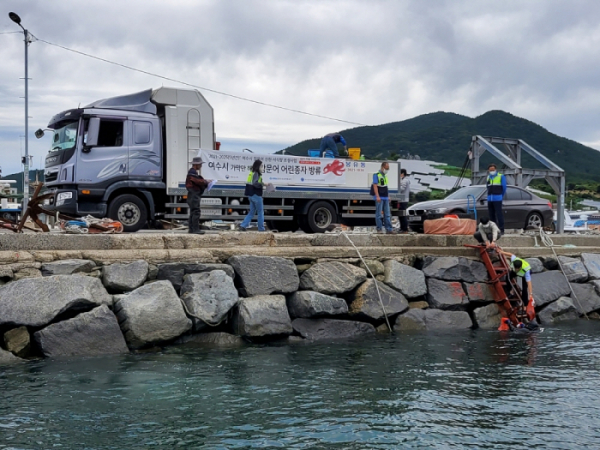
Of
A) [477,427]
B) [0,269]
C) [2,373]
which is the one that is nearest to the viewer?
[477,427]

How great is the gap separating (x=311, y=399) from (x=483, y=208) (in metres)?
10.3

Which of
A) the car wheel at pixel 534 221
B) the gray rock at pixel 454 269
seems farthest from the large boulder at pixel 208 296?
the car wheel at pixel 534 221

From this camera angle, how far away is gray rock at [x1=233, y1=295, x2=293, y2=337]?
1044 cm

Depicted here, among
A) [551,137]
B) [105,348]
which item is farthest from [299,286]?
[551,137]

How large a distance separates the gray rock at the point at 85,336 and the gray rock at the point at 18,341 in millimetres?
128

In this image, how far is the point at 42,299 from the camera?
9180 mm

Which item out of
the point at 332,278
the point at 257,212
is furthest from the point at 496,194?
the point at 257,212

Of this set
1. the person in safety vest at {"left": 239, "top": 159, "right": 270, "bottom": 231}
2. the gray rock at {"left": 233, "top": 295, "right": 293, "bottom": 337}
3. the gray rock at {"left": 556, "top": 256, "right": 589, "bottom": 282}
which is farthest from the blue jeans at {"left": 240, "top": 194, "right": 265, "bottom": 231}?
the gray rock at {"left": 556, "top": 256, "right": 589, "bottom": 282}

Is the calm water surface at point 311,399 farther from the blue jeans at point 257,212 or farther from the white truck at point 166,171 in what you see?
the white truck at point 166,171

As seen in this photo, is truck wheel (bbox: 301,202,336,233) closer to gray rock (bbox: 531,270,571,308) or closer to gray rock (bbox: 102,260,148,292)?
gray rock (bbox: 531,270,571,308)

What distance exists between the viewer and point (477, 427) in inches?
271

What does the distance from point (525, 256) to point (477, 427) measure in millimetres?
8008

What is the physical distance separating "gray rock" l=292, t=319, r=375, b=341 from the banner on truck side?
5.14 m

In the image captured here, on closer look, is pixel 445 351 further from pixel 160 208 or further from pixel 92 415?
pixel 160 208
